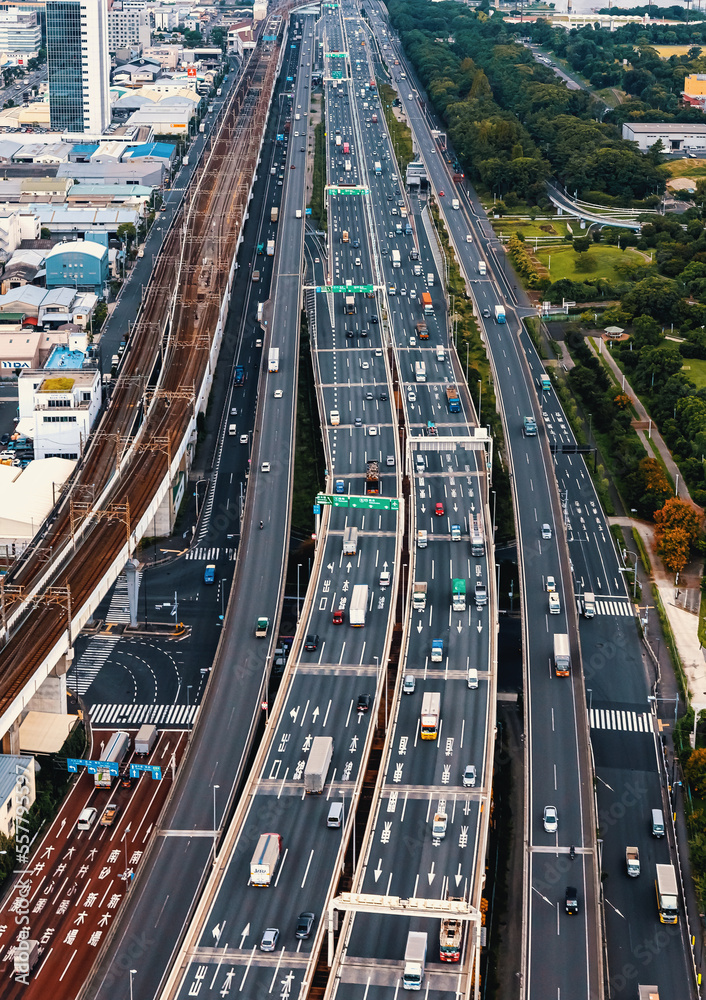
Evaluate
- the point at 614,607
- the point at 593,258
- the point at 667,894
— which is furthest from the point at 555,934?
the point at 593,258

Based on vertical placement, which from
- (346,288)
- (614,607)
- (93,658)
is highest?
(346,288)

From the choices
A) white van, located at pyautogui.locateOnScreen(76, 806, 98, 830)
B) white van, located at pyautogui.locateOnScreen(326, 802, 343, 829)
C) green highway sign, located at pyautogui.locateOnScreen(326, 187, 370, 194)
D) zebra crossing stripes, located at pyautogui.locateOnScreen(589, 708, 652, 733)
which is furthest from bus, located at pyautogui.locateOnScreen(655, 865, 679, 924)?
green highway sign, located at pyautogui.locateOnScreen(326, 187, 370, 194)

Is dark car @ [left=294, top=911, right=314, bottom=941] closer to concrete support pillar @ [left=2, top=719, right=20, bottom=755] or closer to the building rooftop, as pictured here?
the building rooftop

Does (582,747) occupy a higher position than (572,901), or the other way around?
(582,747)

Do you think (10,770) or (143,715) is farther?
(143,715)

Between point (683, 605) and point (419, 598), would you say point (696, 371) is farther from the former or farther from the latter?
point (419, 598)

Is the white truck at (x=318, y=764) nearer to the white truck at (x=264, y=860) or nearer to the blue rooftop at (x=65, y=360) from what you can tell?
the white truck at (x=264, y=860)

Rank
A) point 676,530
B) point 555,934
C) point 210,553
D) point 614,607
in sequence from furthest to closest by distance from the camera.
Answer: point 210,553 → point 676,530 → point 614,607 → point 555,934
